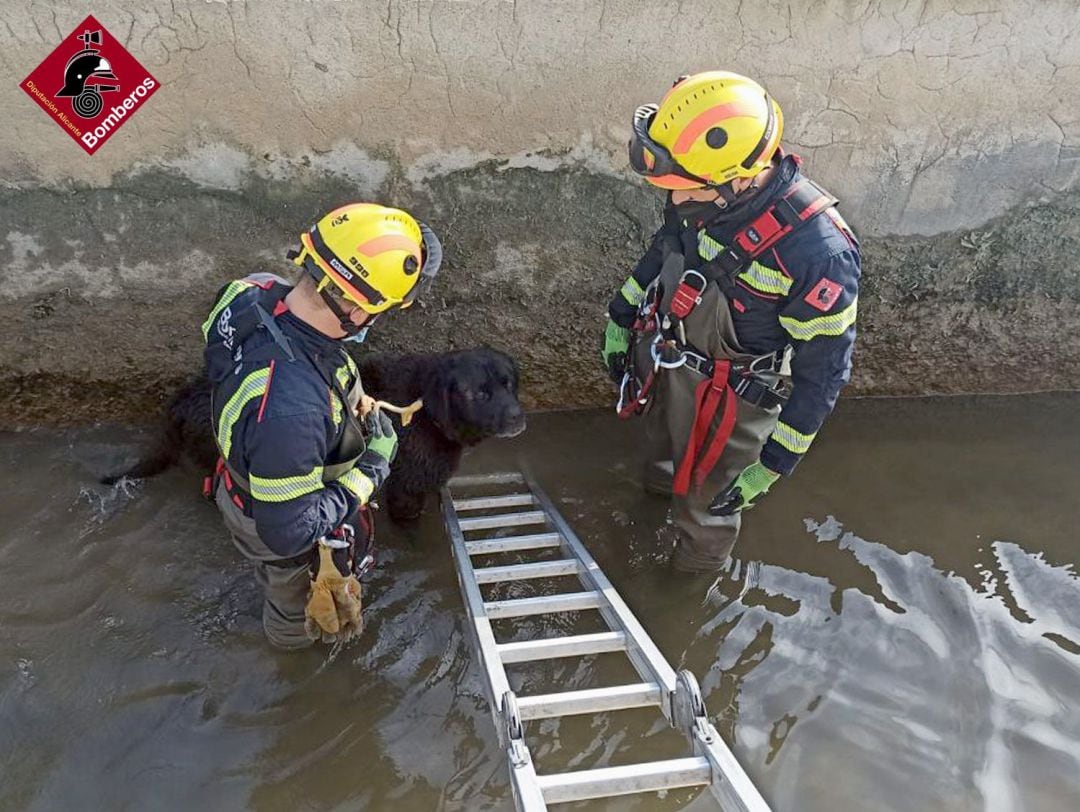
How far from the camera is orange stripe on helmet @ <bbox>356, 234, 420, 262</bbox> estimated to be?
244cm

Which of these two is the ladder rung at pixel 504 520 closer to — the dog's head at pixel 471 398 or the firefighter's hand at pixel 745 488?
the dog's head at pixel 471 398

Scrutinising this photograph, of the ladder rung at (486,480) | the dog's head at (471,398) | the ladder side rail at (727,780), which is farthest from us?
the ladder rung at (486,480)

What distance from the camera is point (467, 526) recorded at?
3879 mm

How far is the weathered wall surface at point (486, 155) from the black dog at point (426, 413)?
0.61m

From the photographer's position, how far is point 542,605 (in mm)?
3363

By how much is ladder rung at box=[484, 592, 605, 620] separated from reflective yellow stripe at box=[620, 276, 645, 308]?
133cm

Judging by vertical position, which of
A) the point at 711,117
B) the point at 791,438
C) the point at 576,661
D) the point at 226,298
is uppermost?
the point at 711,117

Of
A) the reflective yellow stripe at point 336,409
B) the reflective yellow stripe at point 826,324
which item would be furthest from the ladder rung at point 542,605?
the reflective yellow stripe at point 826,324

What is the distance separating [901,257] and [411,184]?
287 centimetres

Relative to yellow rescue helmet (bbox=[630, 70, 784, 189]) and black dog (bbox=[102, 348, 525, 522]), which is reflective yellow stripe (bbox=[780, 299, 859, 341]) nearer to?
yellow rescue helmet (bbox=[630, 70, 784, 189])

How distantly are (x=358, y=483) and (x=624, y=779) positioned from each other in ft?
4.19

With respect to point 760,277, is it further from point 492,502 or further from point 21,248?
point 21,248

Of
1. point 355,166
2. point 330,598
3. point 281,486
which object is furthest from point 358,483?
point 355,166

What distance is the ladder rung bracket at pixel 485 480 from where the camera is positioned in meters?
4.40
